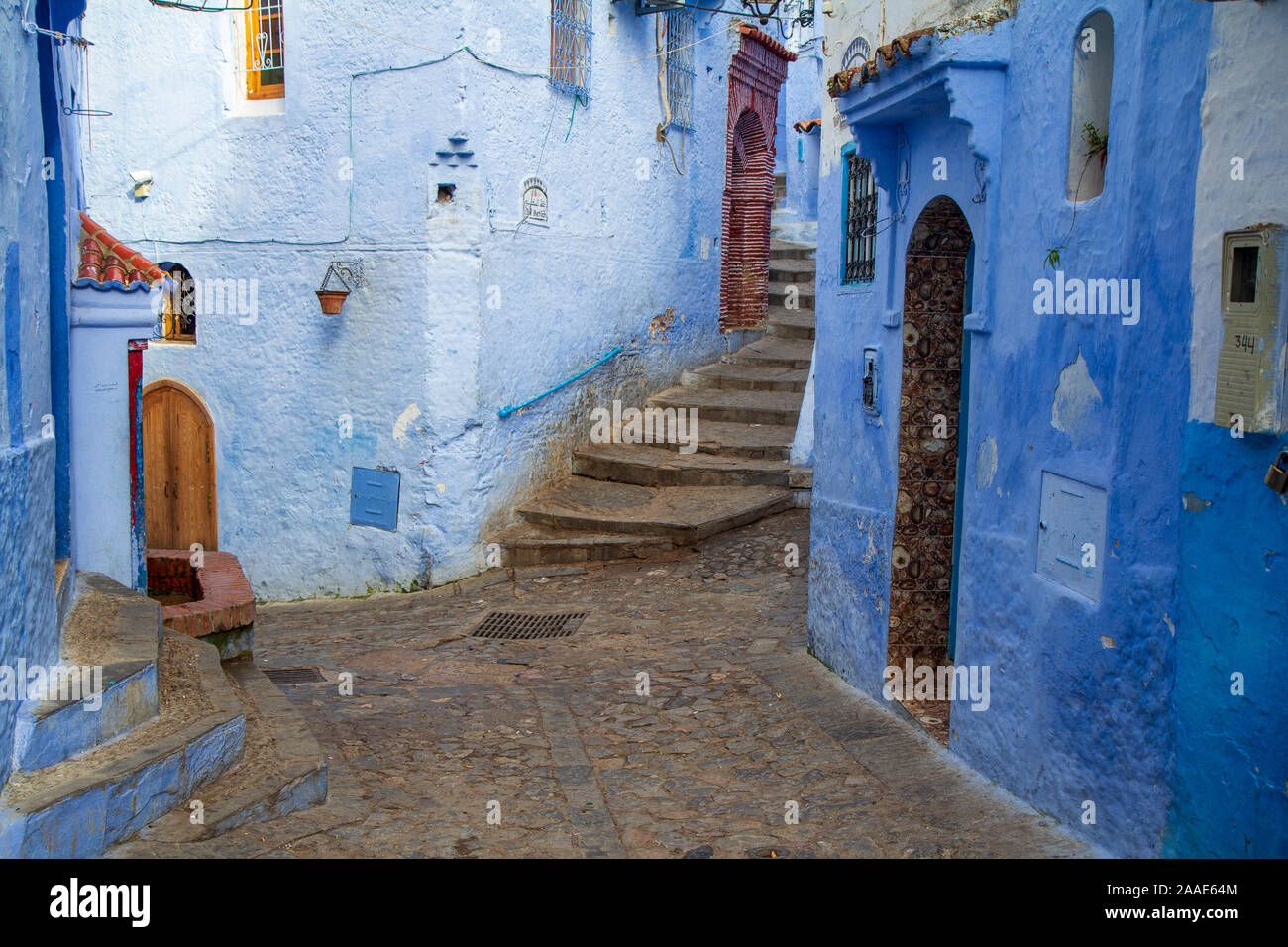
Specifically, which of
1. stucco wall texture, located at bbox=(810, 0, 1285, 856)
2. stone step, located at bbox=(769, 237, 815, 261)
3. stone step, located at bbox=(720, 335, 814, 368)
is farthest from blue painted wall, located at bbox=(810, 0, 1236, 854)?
stone step, located at bbox=(769, 237, 815, 261)

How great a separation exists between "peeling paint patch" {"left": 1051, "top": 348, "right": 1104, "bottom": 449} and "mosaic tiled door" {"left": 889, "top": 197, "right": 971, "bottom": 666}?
1708 mm

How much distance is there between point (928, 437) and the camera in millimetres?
6480

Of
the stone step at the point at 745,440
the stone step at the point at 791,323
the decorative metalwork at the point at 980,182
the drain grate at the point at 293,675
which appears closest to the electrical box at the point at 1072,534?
the decorative metalwork at the point at 980,182

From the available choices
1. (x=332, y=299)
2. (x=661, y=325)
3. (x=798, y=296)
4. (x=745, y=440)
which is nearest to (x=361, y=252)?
(x=332, y=299)

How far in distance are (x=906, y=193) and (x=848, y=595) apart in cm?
243

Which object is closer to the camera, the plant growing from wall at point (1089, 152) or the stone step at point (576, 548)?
the plant growing from wall at point (1089, 152)

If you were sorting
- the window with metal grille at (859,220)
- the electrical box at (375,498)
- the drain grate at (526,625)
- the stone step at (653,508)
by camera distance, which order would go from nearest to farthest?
the window with metal grille at (859,220) → the drain grate at (526,625) → the electrical box at (375,498) → the stone step at (653,508)

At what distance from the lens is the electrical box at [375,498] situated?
33.8 ft

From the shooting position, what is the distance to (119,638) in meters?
5.30

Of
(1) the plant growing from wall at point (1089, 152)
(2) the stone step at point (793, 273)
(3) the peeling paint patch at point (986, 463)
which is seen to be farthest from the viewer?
(2) the stone step at point (793, 273)

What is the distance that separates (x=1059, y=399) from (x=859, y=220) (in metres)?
2.81

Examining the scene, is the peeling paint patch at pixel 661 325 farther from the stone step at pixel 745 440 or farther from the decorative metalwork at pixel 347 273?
the decorative metalwork at pixel 347 273

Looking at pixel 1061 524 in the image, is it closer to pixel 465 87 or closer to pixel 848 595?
pixel 848 595

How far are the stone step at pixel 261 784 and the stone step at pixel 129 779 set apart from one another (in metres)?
0.07
